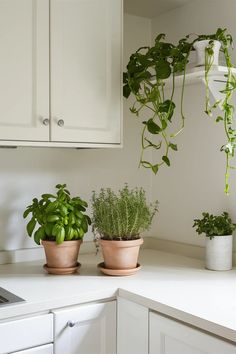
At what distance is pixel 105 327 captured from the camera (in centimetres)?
169

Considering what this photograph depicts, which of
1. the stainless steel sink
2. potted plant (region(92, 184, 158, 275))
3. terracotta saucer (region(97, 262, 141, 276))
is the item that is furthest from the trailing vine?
the stainless steel sink

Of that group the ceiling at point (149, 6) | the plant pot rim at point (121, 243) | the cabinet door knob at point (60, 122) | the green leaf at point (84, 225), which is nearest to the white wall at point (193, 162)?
the ceiling at point (149, 6)

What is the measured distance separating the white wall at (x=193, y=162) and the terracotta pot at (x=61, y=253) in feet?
2.25

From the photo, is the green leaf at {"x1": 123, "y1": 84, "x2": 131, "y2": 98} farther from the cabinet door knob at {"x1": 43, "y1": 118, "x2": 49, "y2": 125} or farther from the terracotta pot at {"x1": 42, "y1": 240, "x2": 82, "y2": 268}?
the terracotta pot at {"x1": 42, "y1": 240, "x2": 82, "y2": 268}

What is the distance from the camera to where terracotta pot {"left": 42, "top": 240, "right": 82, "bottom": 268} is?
6.26 ft

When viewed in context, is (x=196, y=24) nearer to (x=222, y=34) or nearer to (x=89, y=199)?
(x=222, y=34)

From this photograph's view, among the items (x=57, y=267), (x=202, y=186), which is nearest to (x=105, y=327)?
(x=57, y=267)

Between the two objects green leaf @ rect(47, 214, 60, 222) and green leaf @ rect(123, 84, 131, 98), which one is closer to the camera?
green leaf @ rect(47, 214, 60, 222)

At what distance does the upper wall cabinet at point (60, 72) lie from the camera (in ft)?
5.95

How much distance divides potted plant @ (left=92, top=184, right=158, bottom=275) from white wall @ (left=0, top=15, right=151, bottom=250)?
430 mm

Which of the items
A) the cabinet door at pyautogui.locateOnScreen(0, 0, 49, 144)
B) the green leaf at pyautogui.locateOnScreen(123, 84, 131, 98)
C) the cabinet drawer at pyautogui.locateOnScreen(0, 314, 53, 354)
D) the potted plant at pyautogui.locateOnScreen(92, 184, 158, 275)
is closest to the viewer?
the cabinet drawer at pyautogui.locateOnScreen(0, 314, 53, 354)

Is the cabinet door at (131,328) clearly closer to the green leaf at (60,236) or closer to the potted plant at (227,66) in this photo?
the green leaf at (60,236)

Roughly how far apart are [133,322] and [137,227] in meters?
0.42

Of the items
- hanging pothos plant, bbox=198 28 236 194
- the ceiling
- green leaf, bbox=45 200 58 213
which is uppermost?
the ceiling
